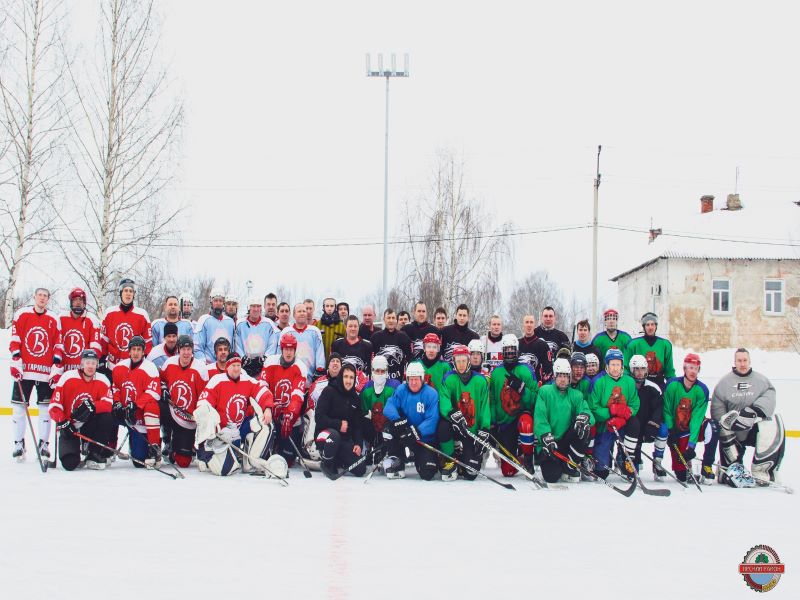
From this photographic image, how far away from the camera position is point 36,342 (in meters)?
6.18

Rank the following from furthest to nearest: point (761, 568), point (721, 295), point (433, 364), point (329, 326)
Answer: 1. point (721, 295)
2. point (329, 326)
3. point (433, 364)
4. point (761, 568)

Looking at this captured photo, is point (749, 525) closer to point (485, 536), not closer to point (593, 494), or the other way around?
point (593, 494)

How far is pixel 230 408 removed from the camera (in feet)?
19.4

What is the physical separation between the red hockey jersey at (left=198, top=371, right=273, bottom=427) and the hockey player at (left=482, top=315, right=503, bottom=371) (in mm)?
1885

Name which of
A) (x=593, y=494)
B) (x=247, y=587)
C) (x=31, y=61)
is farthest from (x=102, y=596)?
(x=31, y=61)

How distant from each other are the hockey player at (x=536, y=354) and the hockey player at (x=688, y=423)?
82 centimetres

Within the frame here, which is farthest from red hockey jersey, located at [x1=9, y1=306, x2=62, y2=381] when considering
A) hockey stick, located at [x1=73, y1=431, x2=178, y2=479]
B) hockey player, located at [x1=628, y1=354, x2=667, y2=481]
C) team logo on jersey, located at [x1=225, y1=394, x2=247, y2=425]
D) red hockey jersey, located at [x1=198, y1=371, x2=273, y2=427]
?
hockey player, located at [x1=628, y1=354, x2=667, y2=481]

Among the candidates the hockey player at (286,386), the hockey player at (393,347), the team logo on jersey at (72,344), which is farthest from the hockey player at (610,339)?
the team logo on jersey at (72,344)

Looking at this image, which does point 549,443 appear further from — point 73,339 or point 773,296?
point 773,296

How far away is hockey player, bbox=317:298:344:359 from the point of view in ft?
23.3

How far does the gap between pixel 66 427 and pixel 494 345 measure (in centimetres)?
340

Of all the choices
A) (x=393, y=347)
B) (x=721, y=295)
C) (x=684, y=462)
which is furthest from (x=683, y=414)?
(x=721, y=295)

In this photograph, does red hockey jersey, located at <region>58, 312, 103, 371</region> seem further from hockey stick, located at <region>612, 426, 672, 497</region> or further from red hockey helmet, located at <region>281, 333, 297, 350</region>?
hockey stick, located at <region>612, 426, 672, 497</region>

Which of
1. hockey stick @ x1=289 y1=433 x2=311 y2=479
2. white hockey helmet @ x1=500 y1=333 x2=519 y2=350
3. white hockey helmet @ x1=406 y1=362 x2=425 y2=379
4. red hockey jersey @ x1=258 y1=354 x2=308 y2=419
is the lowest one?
hockey stick @ x1=289 y1=433 x2=311 y2=479
